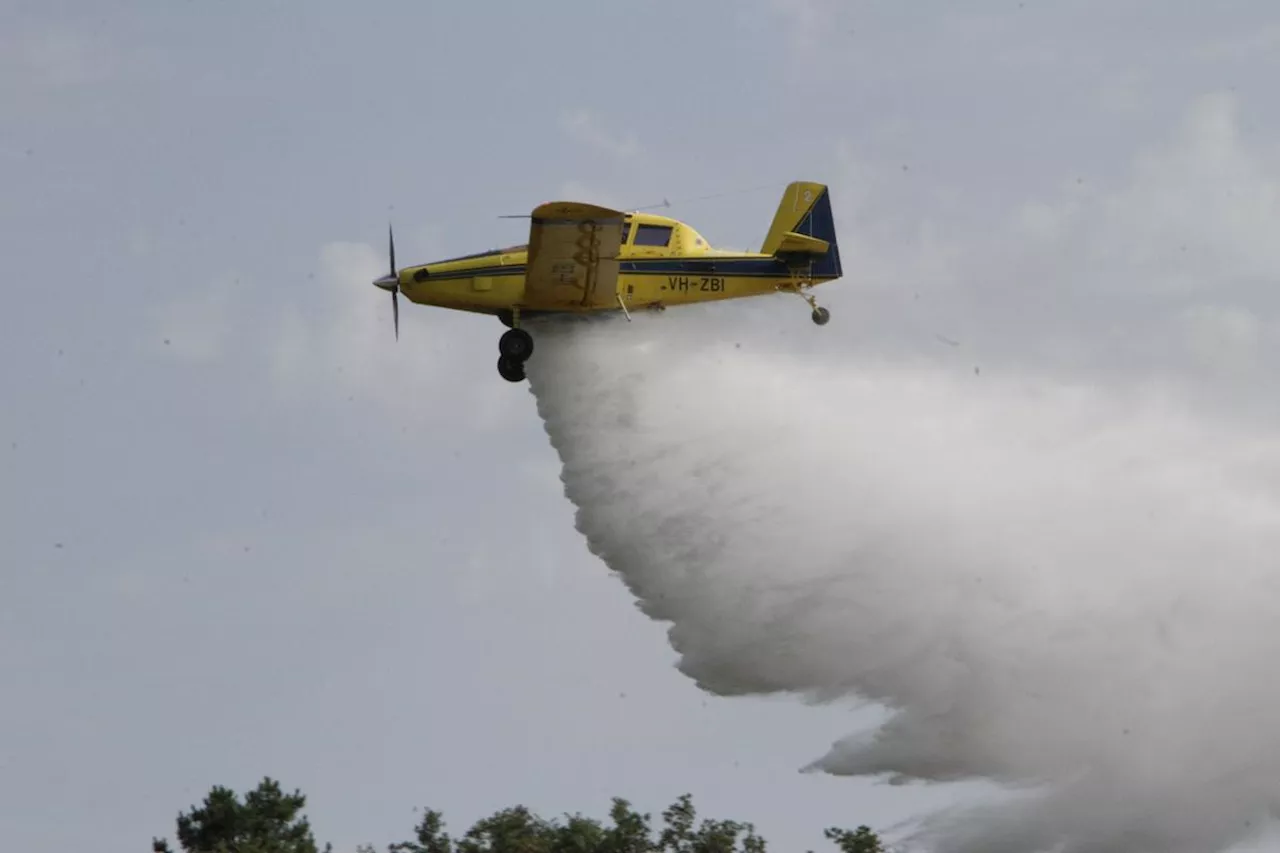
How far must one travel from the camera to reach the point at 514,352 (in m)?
32.9

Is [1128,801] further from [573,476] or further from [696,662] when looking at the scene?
[573,476]

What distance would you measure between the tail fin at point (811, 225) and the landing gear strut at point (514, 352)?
4227mm

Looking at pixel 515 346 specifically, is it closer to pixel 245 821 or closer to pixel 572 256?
pixel 572 256

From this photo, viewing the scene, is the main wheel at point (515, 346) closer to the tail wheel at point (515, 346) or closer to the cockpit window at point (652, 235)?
the tail wheel at point (515, 346)

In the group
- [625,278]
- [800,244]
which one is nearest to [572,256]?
[625,278]

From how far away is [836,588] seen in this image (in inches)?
1195

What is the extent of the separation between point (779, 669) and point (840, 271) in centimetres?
734

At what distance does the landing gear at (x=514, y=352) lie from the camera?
32.9m

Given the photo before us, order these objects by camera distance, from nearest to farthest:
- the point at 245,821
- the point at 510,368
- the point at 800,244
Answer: the point at 510,368, the point at 800,244, the point at 245,821

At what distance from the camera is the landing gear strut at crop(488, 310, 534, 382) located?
108ft

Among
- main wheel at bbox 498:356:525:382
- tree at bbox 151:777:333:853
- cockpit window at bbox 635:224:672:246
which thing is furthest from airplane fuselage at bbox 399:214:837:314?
tree at bbox 151:777:333:853

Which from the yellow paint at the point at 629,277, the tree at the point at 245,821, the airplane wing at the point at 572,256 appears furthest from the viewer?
the tree at the point at 245,821

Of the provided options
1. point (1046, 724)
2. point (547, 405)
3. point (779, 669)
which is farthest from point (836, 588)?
point (547, 405)

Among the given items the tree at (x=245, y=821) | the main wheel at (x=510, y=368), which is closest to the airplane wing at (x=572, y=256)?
the main wheel at (x=510, y=368)
